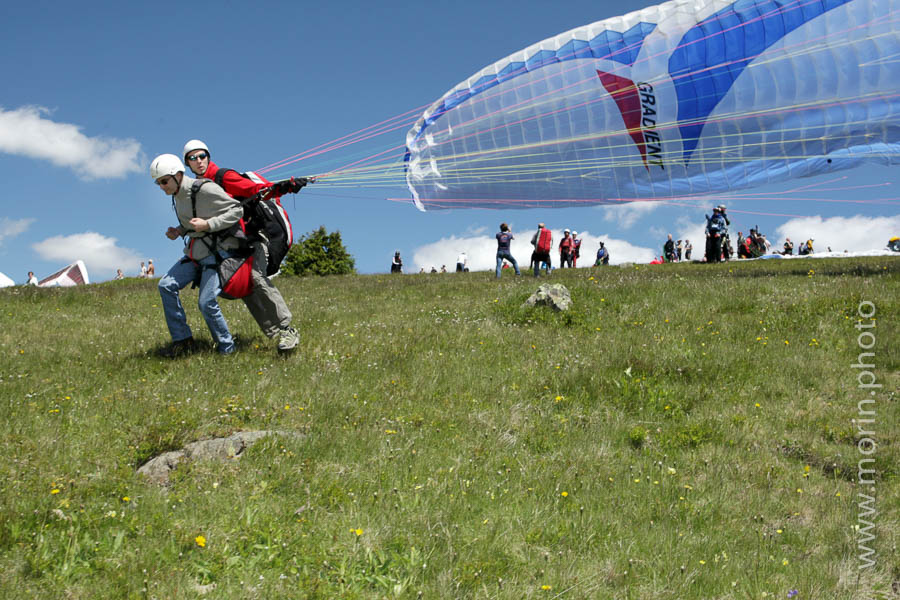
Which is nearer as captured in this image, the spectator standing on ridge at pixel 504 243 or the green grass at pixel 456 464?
the green grass at pixel 456 464

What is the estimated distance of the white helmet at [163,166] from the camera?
24.4 ft

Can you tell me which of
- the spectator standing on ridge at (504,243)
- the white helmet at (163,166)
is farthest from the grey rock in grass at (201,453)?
the spectator standing on ridge at (504,243)

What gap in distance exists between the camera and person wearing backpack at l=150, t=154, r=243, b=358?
7480mm

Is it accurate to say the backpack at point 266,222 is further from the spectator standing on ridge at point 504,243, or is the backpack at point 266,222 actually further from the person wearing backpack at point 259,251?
the spectator standing on ridge at point 504,243

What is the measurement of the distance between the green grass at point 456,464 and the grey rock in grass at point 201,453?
0.44ft

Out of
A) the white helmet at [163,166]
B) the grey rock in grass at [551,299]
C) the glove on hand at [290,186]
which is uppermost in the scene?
the white helmet at [163,166]

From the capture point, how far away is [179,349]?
822cm

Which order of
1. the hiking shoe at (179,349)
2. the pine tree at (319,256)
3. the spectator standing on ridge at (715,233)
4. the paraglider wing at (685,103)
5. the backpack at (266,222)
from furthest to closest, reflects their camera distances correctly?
1. the pine tree at (319,256)
2. the spectator standing on ridge at (715,233)
3. the paraglider wing at (685,103)
4. the hiking shoe at (179,349)
5. the backpack at (266,222)

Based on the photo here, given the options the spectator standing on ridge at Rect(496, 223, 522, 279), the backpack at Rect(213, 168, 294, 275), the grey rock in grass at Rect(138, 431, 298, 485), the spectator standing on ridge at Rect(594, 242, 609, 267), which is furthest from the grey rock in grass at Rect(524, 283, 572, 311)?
the spectator standing on ridge at Rect(594, 242, 609, 267)

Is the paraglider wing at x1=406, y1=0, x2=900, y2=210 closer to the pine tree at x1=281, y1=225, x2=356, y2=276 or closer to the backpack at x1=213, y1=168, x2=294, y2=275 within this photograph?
the backpack at x1=213, y1=168, x2=294, y2=275

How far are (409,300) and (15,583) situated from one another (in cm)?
1126

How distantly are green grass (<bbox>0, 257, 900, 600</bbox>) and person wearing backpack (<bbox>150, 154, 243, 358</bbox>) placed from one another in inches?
30.7

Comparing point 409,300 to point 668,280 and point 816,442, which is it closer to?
point 668,280

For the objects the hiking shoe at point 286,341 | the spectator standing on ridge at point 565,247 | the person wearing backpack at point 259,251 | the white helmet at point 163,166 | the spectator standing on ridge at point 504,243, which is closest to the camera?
the white helmet at point 163,166
